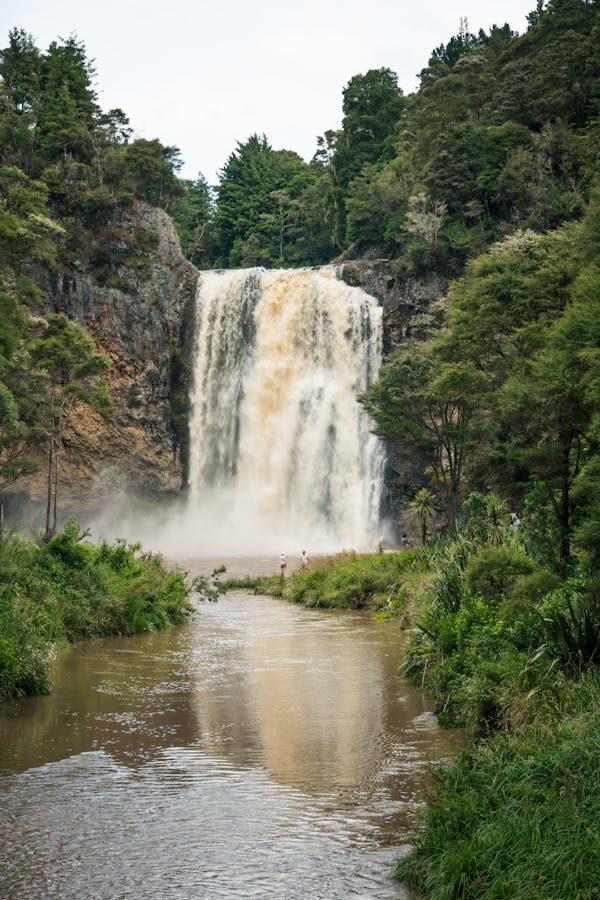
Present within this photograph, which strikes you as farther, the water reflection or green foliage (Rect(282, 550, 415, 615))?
green foliage (Rect(282, 550, 415, 615))

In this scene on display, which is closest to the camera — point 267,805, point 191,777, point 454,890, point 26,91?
point 454,890

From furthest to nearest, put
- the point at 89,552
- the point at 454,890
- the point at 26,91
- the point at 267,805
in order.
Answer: the point at 26,91
the point at 89,552
the point at 267,805
the point at 454,890

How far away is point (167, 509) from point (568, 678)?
4457 centimetres

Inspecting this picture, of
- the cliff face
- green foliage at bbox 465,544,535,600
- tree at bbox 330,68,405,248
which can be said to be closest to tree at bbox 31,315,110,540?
the cliff face

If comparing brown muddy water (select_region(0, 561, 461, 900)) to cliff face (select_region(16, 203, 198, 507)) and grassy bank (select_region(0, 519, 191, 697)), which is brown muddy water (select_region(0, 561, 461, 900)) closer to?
grassy bank (select_region(0, 519, 191, 697))

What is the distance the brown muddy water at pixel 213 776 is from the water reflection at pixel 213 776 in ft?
0.07

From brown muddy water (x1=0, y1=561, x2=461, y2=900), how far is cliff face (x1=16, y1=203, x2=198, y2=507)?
33865 millimetres

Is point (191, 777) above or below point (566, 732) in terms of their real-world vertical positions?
below

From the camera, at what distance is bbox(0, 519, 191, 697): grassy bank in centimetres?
1788

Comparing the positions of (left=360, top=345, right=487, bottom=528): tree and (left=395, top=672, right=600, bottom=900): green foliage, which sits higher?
(left=360, top=345, right=487, bottom=528): tree

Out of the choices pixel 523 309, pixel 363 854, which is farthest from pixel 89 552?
pixel 363 854

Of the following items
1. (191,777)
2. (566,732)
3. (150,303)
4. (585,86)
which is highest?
(585,86)

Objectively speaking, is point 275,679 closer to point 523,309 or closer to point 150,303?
point 523,309

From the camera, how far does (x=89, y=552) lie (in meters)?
23.4
